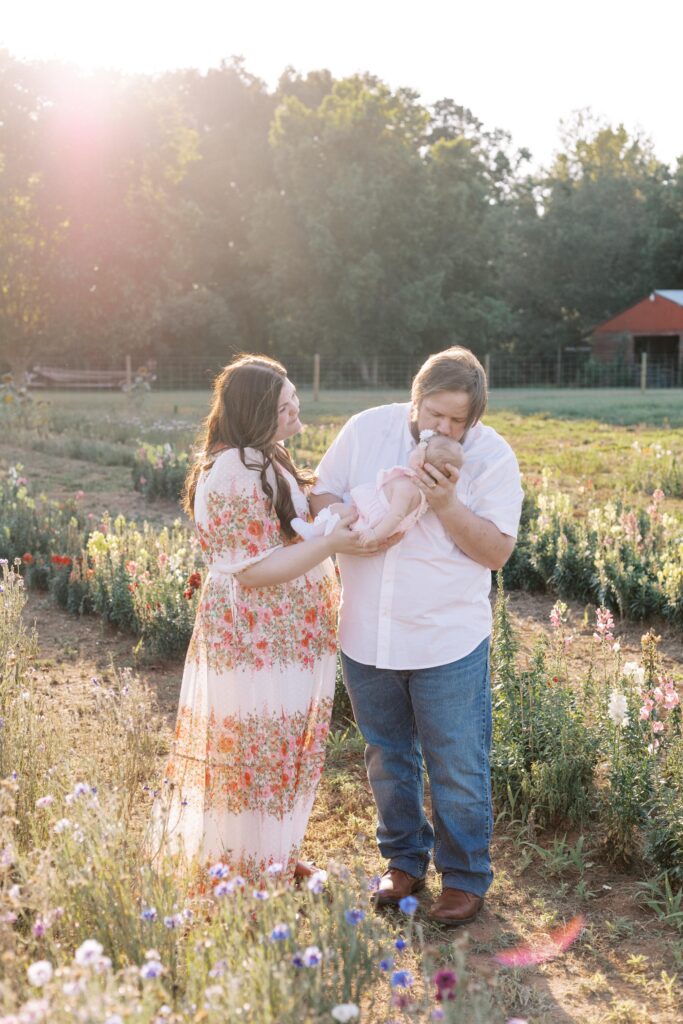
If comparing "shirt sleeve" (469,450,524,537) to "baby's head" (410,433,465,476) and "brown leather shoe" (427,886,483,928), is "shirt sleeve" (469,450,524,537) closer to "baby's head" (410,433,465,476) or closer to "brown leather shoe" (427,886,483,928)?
"baby's head" (410,433,465,476)

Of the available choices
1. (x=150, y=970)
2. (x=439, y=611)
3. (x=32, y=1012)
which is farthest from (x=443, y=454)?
(x=32, y=1012)

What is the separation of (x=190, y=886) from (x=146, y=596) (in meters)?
3.25

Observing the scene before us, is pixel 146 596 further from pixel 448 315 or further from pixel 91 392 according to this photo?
pixel 448 315

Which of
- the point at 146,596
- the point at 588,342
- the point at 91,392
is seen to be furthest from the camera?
the point at 588,342

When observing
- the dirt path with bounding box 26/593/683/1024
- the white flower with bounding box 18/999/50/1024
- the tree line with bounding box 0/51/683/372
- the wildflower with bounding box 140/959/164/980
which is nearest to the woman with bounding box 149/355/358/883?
the dirt path with bounding box 26/593/683/1024

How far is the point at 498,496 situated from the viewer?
2949 millimetres

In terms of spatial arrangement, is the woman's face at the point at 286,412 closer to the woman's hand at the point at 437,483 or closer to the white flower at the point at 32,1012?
the woman's hand at the point at 437,483

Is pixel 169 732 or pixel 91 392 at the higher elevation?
pixel 91 392

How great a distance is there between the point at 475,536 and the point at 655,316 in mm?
35320

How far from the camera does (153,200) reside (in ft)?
94.7

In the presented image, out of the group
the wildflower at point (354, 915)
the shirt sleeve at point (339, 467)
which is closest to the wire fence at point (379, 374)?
the shirt sleeve at point (339, 467)

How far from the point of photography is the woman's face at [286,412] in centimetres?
298

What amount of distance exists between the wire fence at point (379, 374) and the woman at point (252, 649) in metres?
28.9

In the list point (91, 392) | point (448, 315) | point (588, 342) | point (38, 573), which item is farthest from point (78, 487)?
point (588, 342)
